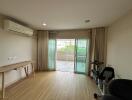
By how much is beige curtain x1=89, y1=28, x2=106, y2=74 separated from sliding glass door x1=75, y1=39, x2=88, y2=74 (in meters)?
0.45

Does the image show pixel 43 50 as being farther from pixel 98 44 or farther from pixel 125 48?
pixel 125 48

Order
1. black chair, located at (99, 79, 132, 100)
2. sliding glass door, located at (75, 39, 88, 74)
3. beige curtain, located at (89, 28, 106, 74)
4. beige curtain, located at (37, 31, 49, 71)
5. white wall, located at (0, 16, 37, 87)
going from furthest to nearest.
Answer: beige curtain, located at (37, 31, 49, 71) < sliding glass door, located at (75, 39, 88, 74) < beige curtain, located at (89, 28, 106, 74) < white wall, located at (0, 16, 37, 87) < black chair, located at (99, 79, 132, 100)

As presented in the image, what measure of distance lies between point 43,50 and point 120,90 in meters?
4.47

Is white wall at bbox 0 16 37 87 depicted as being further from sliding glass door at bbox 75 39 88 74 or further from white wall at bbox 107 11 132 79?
white wall at bbox 107 11 132 79

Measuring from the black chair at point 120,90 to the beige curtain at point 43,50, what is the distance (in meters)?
4.26

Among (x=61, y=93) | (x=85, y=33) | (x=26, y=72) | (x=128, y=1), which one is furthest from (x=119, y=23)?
(x=26, y=72)

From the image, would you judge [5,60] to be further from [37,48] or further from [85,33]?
[85,33]

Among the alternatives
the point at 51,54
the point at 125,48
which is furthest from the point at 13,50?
the point at 125,48

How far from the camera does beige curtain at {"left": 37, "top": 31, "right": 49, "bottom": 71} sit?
Answer: 549 centimetres

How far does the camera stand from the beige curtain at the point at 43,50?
18.0 ft

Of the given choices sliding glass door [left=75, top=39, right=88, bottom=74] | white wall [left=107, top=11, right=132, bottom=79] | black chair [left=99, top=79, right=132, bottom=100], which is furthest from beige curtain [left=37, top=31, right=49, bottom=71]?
black chair [left=99, top=79, right=132, bottom=100]

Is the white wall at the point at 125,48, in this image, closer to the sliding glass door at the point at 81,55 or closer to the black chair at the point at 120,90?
the black chair at the point at 120,90

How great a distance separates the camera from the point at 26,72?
4480mm

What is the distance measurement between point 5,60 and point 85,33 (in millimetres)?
3577
